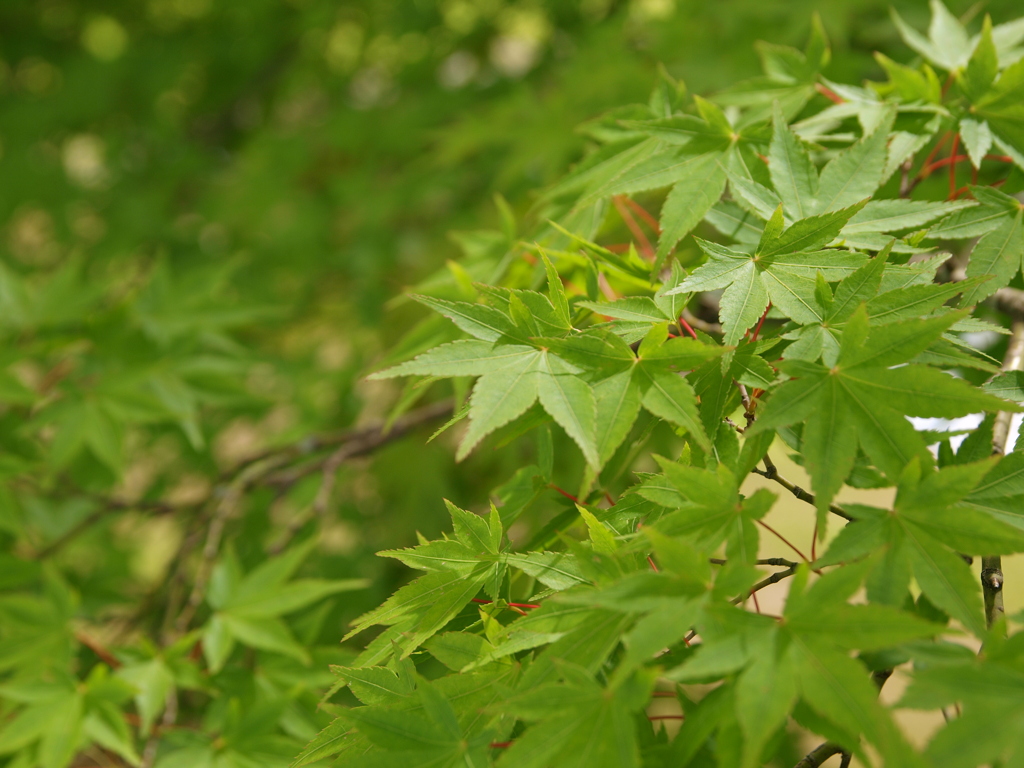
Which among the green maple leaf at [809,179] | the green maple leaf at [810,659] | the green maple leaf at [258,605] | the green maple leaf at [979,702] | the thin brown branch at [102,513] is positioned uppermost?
the green maple leaf at [809,179]

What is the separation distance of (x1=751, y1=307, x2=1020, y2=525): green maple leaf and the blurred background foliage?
0.82 ft

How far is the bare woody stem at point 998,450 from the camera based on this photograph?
0.57 m

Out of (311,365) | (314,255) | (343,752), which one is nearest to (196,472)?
(311,365)

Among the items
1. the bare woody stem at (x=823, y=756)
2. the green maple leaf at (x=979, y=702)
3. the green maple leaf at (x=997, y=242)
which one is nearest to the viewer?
the green maple leaf at (x=979, y=702)

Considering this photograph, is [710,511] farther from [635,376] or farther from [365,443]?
[365,443]

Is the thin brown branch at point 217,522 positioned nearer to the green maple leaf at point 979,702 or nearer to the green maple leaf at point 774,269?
the green maple leaf at point 774,269

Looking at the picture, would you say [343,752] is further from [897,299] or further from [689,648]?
[897,299]

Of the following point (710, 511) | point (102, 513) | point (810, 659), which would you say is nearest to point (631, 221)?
point (710, 511)

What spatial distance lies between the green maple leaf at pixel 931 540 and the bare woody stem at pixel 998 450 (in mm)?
40

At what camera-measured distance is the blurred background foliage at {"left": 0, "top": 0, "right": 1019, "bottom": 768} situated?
44.0 inches

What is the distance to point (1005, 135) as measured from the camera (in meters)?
0.77

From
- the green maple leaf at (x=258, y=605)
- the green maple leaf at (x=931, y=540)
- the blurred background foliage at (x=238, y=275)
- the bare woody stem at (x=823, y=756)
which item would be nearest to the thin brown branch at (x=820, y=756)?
the bare woody stem at (x=823, y=756)

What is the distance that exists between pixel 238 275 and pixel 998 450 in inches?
88.0

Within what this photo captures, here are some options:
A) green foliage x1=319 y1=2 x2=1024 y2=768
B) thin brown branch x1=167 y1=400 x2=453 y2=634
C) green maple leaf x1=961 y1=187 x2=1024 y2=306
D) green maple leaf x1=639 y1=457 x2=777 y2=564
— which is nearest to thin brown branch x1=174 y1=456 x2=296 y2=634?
thin brown branch x1=167 y1=400 x2=453 y2=634
